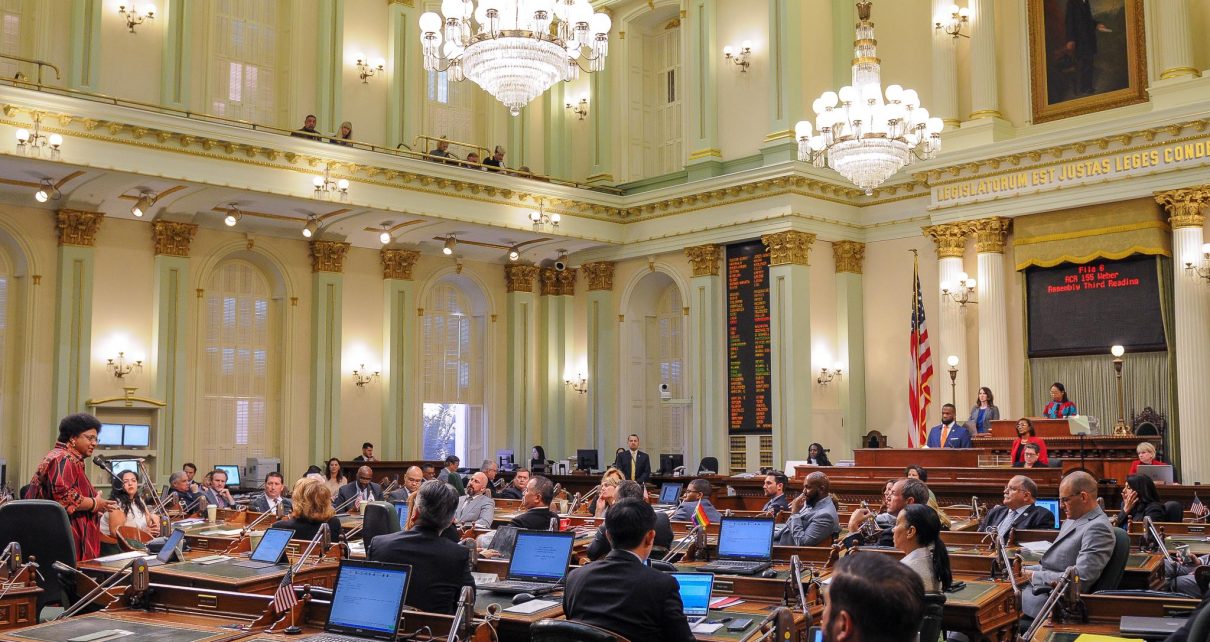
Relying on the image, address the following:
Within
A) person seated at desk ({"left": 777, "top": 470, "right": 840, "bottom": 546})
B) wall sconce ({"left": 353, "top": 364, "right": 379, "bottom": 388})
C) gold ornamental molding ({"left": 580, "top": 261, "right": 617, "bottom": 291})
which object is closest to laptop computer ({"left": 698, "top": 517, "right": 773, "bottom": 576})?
person seated at desk ({"left": 777, "top": 470, "right": 840, "bottom": 546})

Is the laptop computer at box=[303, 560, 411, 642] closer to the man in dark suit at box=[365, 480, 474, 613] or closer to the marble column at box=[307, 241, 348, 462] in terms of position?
the man in dark suit at box=[365, 480, 474, 613]

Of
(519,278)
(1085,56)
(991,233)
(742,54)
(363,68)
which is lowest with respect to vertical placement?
(519,278)

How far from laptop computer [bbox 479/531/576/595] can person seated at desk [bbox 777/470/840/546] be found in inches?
88.0

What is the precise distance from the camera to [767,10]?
18391 mm

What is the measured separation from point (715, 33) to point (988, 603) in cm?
1525

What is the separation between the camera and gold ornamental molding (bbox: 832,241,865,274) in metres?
18.4

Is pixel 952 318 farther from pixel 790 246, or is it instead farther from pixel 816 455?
pixel 816 455

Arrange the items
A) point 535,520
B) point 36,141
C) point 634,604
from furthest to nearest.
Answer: point 36,141
point 535,520
point 634,604

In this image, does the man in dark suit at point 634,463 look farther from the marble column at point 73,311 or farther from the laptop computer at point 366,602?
the laptop computer at point 366,602

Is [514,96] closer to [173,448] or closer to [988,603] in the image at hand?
[988,603]

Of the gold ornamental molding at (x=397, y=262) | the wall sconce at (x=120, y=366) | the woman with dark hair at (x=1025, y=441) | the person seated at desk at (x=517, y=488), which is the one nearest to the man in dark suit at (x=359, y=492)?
the person seated at desk at (x=517, y=488)

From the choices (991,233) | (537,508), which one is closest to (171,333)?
(537,508)

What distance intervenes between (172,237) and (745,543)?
12375mm

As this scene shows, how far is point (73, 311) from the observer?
1574 cm
